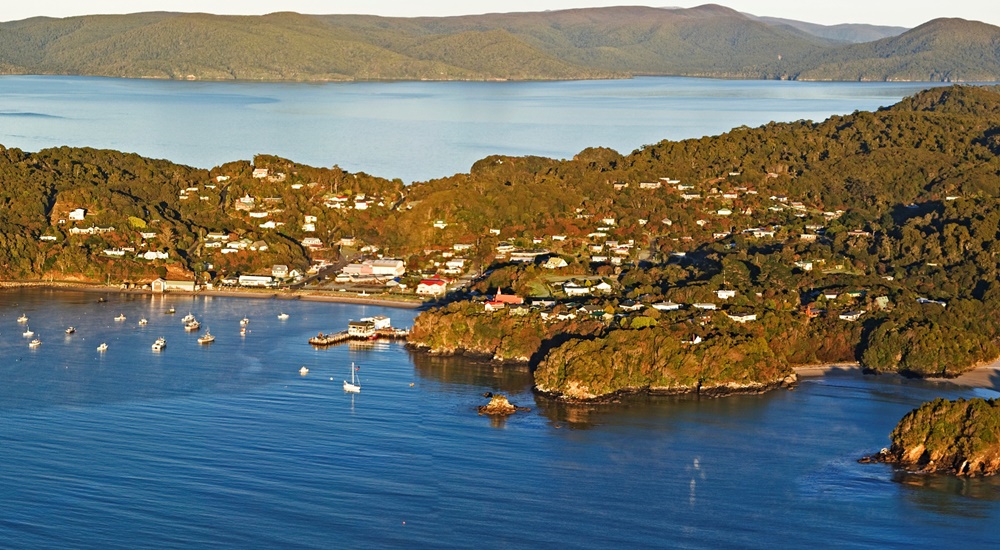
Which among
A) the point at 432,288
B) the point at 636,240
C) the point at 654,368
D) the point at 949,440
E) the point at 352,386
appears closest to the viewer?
the point at 949,440

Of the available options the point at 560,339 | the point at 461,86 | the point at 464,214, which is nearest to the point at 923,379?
the point at 560,339

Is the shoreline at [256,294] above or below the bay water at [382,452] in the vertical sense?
above

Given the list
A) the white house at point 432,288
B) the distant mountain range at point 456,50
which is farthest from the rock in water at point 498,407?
the distant mountain range at point 456,50

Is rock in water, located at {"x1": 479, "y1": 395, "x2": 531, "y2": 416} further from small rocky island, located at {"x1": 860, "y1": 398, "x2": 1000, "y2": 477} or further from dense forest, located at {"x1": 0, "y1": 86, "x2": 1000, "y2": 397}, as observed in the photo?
small rocky island, located at {"x1": 860, "y1": 398, "x2": 1000, "y2": 477}

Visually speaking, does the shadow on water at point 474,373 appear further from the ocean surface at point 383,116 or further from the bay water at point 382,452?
the ocean surface at point 383,116

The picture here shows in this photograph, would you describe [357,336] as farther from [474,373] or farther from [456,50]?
[456,50]

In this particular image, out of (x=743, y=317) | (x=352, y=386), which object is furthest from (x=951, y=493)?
(x=352, y=386)

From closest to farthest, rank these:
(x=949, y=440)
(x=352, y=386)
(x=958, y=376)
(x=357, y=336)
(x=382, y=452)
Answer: (x=949, y=440), (x=382, y=452), (x=352, y=386), (x=958, y=376), (x=357, y=336)

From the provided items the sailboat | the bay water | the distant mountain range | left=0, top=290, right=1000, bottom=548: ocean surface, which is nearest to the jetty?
the bay water
